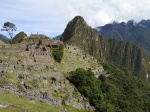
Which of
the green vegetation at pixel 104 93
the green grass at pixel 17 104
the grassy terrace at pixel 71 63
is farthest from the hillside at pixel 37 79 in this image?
the grassy terrace at pixel 71 63

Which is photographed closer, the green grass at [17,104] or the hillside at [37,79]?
the green grass at [17,104]

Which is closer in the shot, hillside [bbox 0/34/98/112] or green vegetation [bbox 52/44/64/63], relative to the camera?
hillside [bbox 0/34/98/112]

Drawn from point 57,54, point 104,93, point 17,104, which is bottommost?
point 104,93

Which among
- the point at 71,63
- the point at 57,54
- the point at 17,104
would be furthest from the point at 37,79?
the point at 71,63

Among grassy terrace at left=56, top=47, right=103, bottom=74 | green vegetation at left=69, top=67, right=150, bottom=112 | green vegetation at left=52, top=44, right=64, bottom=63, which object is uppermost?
green vegetation at left=52, top=44, right=64, bottom=63

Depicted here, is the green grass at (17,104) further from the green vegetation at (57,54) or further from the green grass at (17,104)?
the green vegetation at (57,54)

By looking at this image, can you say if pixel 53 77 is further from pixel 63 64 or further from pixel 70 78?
pixel 63 64

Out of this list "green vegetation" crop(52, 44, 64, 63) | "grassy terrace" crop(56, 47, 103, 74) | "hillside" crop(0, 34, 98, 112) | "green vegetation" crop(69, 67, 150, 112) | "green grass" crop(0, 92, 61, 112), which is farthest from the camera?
"grassy terrace" crop(56, 47, 103, 74)

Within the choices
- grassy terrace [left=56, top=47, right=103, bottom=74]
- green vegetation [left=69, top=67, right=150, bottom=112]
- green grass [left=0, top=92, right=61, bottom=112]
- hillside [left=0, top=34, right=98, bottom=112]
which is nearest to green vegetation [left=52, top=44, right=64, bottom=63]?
grassy terrace [left=56, top=47, right=103, bottom=74]

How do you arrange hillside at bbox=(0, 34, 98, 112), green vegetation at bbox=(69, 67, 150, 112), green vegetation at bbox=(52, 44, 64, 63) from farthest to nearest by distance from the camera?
green vegetation at bbox=(52, 44, 64, 63) → green vegetation at bbox=(69, 67, 150, 112) → hillside at bbox=(0, 34, 98, 112)

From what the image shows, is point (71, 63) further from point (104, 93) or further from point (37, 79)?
point (37, 79)

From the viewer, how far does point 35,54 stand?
8675cm

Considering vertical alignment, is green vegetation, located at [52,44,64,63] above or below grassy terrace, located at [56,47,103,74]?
above

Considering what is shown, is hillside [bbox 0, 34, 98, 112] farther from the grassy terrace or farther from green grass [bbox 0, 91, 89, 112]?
the grassy terrace
